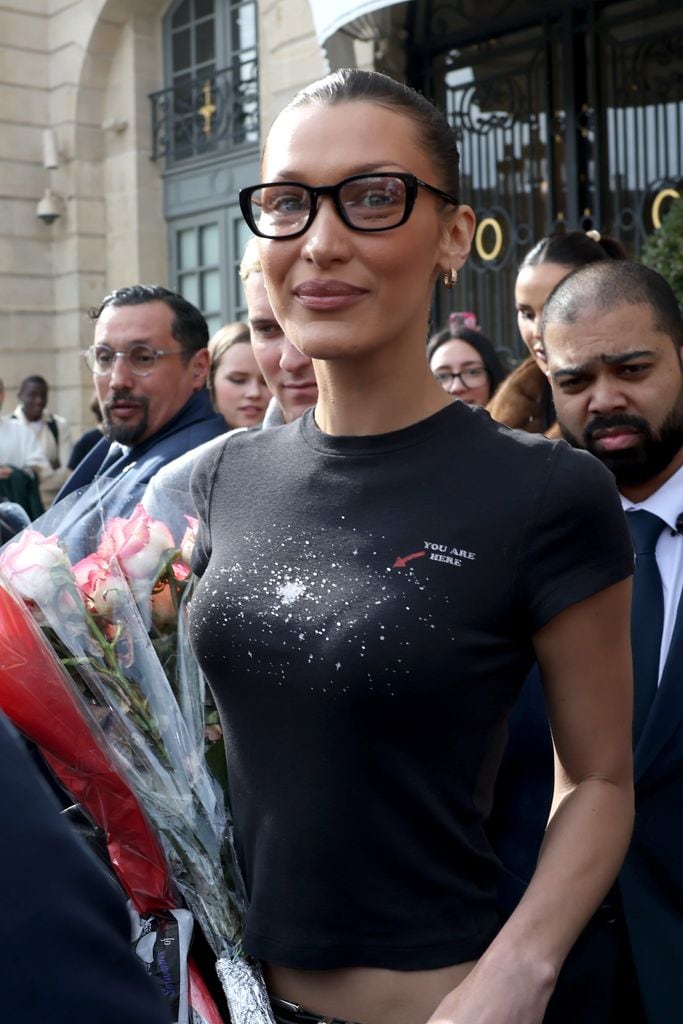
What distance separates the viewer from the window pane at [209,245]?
12.9 meters

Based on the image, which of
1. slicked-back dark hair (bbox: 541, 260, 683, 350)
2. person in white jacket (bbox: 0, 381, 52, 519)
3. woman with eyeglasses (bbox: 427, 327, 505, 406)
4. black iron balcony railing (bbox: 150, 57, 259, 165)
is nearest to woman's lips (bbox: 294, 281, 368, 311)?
slicked-back dark hair (bbox: 541, 260, 683, 350)

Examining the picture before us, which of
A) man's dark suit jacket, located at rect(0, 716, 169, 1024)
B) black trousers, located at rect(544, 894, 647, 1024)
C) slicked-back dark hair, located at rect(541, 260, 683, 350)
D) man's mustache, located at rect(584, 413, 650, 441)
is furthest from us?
slicked-back dark hair, located at rect(541, 260, 683, 350)

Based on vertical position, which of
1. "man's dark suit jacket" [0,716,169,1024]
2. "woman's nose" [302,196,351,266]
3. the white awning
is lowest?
"man's dark suit jacket" [0,716,169,1024]

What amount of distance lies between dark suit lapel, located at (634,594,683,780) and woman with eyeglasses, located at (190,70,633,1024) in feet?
1.72

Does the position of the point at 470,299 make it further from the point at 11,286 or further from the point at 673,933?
the point at 673,933

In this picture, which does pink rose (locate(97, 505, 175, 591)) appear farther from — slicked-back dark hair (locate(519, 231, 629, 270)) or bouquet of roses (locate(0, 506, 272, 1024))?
slicked-back dark hair (locate(519, 231, 629, 270))

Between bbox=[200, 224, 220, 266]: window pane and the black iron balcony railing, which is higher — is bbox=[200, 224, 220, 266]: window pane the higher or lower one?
the lower one

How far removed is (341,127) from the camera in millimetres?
1682

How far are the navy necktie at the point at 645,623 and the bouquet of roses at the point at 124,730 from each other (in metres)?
0.80


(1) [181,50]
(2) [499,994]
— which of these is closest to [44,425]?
(1) [181,50]

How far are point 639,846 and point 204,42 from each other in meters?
12.2

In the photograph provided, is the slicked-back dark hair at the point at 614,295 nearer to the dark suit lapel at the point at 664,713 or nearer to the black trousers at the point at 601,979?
the dark suit lapel at the point at 664,713

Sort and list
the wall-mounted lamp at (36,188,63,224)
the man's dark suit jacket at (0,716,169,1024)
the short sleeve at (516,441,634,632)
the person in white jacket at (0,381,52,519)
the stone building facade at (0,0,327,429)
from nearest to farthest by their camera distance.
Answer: the man's dark suit jacket at (0,716,169,1024) → the short sleeve at (516,441,634,632) → the person in white jacket at (0,381,52,519) → the stone building facade at (0,0,327,429) → the wall-mounted lamp at (36,188,63,224)

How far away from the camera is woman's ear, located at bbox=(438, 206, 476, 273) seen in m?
1.77
